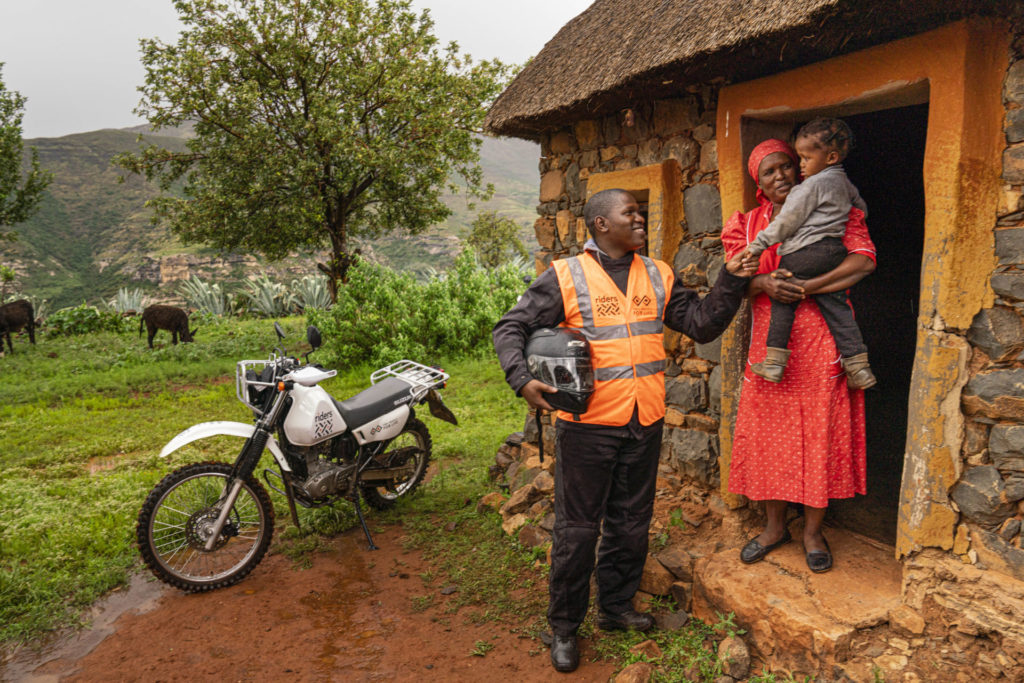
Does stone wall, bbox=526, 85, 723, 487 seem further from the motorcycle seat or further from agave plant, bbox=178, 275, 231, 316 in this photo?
agave plant, bbox=178, 275, 231, 316

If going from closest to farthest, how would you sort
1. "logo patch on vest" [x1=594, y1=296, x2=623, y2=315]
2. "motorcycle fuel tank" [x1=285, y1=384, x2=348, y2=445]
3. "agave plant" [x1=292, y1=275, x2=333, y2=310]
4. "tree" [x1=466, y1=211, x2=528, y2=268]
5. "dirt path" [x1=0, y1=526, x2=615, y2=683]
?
"logo patch on vest" [x1=594, y1=296, x2=623, y2=315], "dirt path" [x1=0, y1=526, x2=615, y2=683], "motorcycle fuel tank" [x1=285, y1=384, x2=348, y2=445], "agave plant" [x1=292, y1=275, x2=333, y2=310], "tree" [x1=466, y1=211, x2=528, y2=268]

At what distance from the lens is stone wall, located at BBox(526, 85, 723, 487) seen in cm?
366

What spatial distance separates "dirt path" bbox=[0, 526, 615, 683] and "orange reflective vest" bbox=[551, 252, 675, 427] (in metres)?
1.23

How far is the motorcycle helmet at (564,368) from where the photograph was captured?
2727mm

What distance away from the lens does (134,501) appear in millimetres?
5168

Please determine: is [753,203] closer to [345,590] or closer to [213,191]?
[345,590]

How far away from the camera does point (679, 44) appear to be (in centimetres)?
323

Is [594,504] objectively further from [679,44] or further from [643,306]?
[679,44]

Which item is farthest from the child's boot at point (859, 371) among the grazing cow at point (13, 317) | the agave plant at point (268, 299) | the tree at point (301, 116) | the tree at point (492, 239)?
the tree at point (492, 239)

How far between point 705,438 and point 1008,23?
236cm

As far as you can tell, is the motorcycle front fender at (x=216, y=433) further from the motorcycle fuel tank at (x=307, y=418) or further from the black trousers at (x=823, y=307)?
the black trousers at (x=823, y=307)

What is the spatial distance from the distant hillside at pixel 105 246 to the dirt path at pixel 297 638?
2397cm

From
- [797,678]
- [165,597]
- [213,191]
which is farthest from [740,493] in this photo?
[213,191]

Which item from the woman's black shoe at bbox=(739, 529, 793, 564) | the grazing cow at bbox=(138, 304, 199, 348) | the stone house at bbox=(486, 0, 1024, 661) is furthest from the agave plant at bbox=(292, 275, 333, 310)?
the woman's black shoe at bbox=(739, 529, 793, 564)
